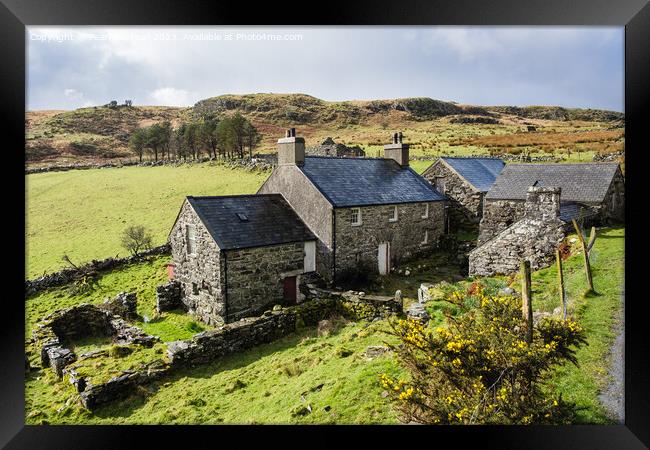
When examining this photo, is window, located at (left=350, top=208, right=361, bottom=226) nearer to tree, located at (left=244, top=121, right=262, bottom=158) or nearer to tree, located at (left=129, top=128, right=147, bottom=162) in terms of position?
tree, located at (left=244, top=121, right=262, bottom=158)

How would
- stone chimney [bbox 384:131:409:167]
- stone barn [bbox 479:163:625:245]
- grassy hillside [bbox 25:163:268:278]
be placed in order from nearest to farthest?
stone barn [bbox 479:163:625:245] → grassy hillside [bbox 25:163:268:278] → stone chimney [bbox 384:131:409:167]

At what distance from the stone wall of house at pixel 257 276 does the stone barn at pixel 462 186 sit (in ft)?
27.3

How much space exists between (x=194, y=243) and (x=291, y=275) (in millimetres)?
2624

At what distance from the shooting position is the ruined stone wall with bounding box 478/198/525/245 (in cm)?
1321

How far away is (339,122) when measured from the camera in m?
20.2

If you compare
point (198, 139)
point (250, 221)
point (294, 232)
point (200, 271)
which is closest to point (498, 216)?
point (294, 232)

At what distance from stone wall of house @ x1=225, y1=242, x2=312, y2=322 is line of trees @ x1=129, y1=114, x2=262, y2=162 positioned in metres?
11.1

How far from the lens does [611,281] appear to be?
7129mm

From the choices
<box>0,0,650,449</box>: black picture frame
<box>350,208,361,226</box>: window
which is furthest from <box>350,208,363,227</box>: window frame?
<box>0,0,650,449</box>: black picture frame

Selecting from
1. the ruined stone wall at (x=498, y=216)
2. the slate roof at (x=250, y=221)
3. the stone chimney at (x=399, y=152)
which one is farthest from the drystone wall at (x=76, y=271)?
the ruined stone wall at (x=498, y=216)

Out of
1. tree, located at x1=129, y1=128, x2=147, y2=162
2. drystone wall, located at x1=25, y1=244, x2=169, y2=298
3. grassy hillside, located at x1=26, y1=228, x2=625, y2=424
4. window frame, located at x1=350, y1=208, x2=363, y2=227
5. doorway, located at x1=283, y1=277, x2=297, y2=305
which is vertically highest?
tree, located at x1=129, y1=128, x2=147, y2=162

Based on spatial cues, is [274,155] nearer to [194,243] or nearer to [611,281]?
[194,243]

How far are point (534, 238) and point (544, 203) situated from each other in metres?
0.83

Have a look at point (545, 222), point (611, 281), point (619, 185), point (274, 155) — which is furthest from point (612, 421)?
point (274, 155)
